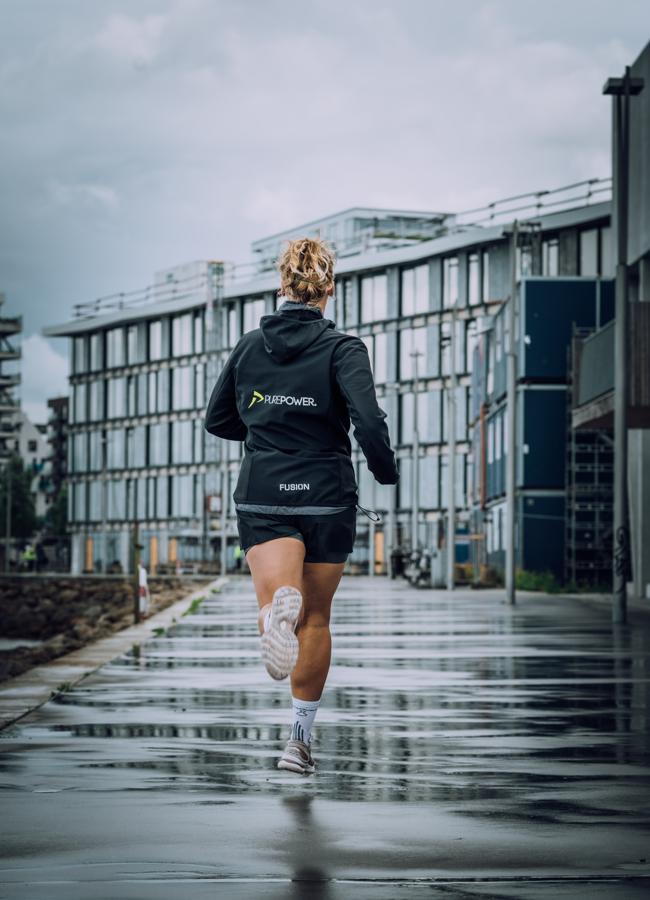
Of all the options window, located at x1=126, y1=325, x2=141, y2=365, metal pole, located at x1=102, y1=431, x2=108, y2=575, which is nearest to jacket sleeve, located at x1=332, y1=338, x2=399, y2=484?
metal pole, located at x1=102, y1=431, x2=108, y2=575

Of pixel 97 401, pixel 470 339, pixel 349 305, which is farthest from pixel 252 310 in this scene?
pixel 470 339

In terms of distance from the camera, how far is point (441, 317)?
9050 centimetres

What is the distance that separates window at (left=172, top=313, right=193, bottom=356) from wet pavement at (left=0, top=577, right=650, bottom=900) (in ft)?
313

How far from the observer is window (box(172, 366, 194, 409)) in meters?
108

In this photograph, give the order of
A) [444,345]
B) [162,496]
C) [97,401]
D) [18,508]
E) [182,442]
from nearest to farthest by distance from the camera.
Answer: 1. [444,345]
2. [182,442]
3. [162,496]
4. [97,401]
5. [18,508]

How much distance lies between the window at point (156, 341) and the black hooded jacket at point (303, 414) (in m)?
104

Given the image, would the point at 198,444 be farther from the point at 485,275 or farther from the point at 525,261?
the point at 525,261

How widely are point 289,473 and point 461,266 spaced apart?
82.5 meters

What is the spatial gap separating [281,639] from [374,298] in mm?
90740

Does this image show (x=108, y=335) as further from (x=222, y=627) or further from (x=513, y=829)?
(x=513, y=829)

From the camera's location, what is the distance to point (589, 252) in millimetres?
78562

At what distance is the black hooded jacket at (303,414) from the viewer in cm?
688

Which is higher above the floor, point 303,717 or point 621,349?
point 621,349

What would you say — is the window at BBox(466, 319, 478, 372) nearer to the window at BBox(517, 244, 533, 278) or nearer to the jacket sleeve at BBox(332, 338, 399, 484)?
the window at BBox(517, 244, 533, 278)
